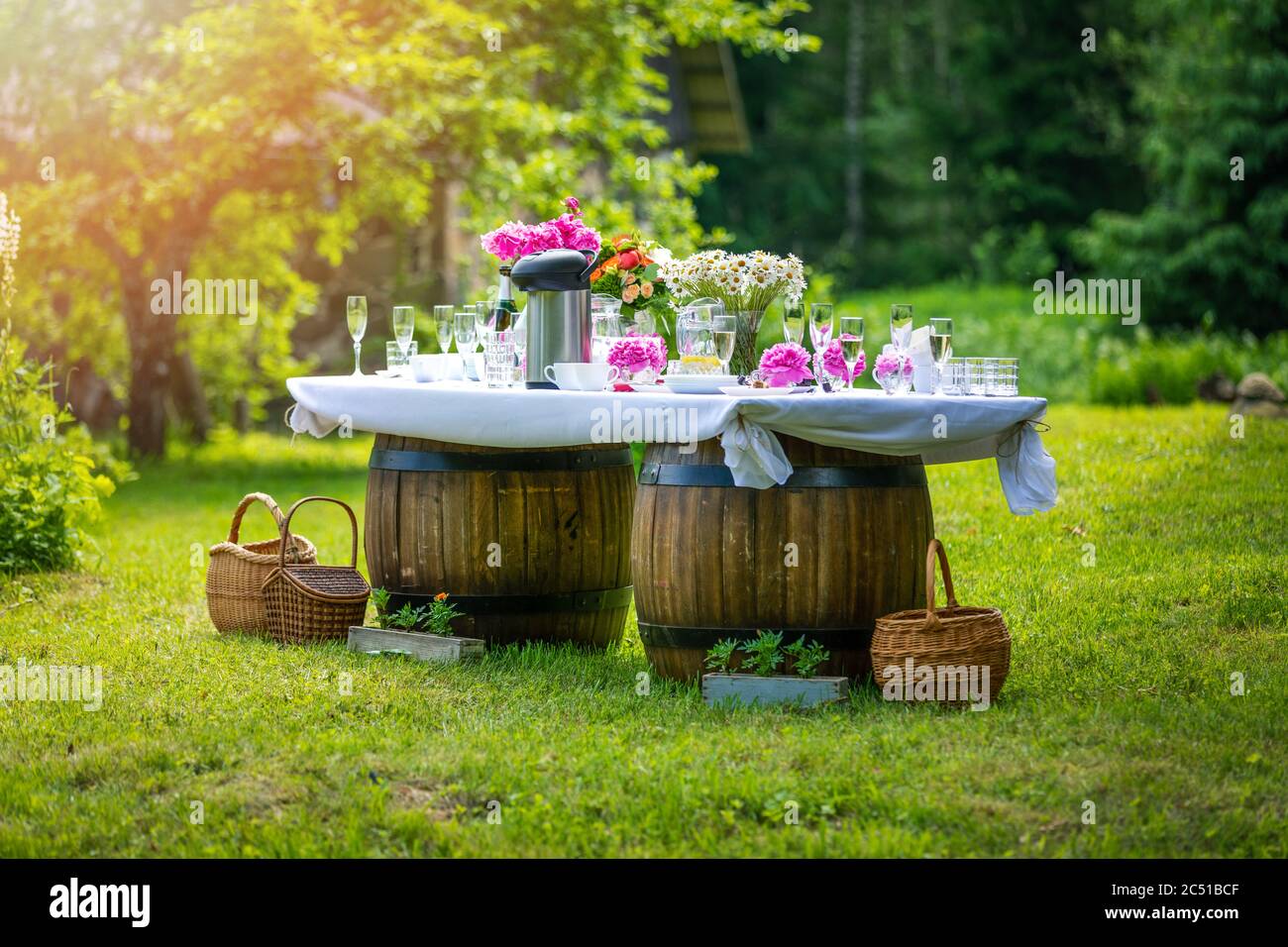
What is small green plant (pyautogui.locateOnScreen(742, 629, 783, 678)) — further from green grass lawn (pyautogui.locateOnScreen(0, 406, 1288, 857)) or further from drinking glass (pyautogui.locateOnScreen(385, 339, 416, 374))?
drinking glass (pyautogui.locateOnScreen(385, 339, 416, 374))

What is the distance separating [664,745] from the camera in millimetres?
4816

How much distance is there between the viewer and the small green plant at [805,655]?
525 centimetres

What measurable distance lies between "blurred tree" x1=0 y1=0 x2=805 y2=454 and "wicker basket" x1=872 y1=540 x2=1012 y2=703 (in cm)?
831

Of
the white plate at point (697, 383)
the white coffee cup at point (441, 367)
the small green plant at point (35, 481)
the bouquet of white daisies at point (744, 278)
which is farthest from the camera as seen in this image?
the small green plant at point (35, 481)

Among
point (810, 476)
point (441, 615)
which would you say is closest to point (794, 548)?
point (810, 476)

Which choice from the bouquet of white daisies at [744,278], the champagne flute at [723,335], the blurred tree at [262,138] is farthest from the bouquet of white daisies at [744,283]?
the blurred tree at [262,138]

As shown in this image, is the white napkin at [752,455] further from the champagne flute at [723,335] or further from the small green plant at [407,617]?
the small green plant at [407,617]

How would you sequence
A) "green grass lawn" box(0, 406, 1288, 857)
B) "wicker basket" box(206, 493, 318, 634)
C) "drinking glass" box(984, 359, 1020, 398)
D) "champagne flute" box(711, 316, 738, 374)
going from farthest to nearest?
1. "wicker basket" box(206, 493, 318, 634)
2. "champagne flute" box(711, 316, 738, 374)
3. "drinking glass" box(984, 359, 1020, 398)
4. "green grass lawn" box(0, 406, 1288, 857)

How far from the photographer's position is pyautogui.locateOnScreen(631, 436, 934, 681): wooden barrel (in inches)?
206

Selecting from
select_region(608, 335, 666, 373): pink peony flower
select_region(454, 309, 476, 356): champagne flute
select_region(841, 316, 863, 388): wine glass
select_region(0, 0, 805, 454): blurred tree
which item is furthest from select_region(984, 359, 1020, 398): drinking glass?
select_region(0, 0, 805, 454): blurred tree

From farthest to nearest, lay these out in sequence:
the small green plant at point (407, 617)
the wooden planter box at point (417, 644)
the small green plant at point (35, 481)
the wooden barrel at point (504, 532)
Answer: the small green plant at point (35, 481), the small green plant at point (407, 617), the wooden barrel at point (504, 532), the wooden planter box at point (417, 644)

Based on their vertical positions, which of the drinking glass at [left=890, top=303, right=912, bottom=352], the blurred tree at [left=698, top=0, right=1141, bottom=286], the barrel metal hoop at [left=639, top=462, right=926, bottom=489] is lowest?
the barrel metal hoop at [left=639, top=462, right=926, bottom=489]

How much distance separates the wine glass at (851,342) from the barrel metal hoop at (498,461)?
1138 mm
